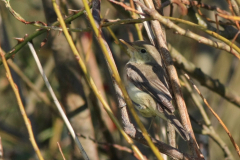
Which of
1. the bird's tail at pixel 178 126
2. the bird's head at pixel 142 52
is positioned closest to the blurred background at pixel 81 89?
the bird's head at pixel 142 52

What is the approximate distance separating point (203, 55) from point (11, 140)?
3.18m

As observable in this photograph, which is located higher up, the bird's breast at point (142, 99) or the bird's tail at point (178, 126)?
the bird's breast at point (142, 99)

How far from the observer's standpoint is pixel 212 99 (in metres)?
5.45

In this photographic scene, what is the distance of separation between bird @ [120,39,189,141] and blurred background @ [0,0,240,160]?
0.85 ft

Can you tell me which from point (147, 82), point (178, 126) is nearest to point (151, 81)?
point (147, 82)

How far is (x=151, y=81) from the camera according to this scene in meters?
3.29

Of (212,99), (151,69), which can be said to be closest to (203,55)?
(212,99)

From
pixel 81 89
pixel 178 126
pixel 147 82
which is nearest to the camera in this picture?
pixel 178 126

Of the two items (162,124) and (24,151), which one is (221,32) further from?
(24,151)

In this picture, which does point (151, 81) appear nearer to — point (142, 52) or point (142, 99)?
point (142, 99)

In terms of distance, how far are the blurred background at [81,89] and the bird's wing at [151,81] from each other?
463mm

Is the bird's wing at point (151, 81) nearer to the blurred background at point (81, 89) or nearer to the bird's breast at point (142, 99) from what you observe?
the bird's breast at point (142, 99)

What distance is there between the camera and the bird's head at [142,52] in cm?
345

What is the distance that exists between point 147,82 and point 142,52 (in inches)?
18.6
